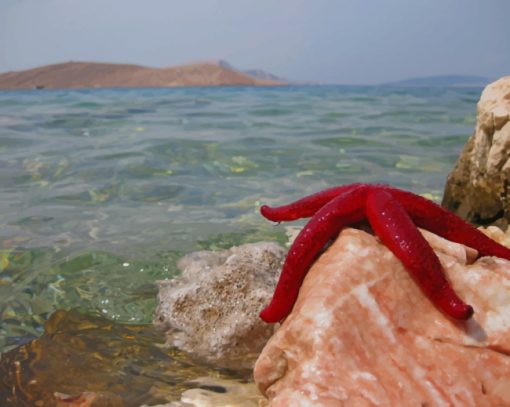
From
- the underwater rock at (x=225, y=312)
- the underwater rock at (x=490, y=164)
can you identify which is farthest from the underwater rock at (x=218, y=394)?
the underwater rock at (x=490, y=164)

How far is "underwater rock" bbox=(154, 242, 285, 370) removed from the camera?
3.56 meters

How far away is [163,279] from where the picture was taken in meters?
5.07

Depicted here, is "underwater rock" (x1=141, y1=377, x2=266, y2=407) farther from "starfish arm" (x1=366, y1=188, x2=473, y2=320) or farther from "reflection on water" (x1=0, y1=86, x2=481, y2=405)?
"starfish arm" (x1=366, y1=188, x2=473, y2=320)

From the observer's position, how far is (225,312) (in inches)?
148

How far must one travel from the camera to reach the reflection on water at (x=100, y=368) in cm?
316

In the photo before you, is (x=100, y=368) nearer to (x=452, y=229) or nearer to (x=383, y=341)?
(x=383, y=341)

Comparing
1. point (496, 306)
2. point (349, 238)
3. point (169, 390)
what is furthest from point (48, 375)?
point (496, 306)

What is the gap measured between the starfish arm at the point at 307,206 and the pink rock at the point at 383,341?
0.39 meters

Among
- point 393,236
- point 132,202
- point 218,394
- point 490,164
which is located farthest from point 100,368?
point 132,202

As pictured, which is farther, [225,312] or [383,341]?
[225,312]

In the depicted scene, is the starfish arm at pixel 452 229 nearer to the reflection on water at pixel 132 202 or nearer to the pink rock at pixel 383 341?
the pink rock at pixel 383 341

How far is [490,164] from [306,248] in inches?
99.9

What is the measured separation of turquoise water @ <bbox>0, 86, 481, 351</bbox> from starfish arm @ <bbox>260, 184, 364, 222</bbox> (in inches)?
65.0

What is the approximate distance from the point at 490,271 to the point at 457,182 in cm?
261
